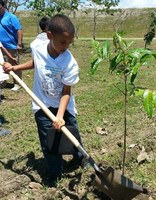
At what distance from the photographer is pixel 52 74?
3295 mm

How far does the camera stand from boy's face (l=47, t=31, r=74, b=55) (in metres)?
3.06

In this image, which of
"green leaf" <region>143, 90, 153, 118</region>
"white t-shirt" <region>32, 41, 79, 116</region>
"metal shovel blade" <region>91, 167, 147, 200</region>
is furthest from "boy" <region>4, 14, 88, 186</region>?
"green leaf" <region>143, 90, 153, 118</region>

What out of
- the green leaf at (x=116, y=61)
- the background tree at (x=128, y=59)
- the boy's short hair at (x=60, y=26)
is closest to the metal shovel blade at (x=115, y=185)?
the background tree at (x=128, y=59)

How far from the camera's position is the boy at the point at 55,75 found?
122 inches

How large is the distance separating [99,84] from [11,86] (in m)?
1.91

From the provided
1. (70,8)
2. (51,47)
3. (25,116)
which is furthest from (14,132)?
(70,8)

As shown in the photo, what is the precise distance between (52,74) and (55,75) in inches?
1.0

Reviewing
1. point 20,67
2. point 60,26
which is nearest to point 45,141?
point 20,67

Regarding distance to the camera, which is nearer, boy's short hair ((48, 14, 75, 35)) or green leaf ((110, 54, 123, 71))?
green leaf ((110, 54, 123, 71))

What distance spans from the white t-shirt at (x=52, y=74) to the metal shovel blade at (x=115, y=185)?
2.44 feet

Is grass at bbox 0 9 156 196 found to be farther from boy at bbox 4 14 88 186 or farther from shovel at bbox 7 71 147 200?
shovel at bbox 7 71 147 200

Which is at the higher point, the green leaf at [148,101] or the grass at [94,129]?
the green leaf at [148,101]

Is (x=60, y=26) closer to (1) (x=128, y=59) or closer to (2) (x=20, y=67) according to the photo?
(1) (x=128, y=59)

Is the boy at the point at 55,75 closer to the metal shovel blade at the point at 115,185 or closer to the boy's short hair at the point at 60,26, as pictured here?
the boy's short hair at the point at 60,26
